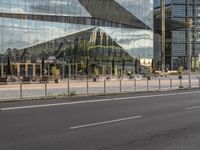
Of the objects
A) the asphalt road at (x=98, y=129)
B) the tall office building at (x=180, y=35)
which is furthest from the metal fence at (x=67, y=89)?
the tall office building at (x=180, y=35)

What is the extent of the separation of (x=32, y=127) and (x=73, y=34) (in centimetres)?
6820

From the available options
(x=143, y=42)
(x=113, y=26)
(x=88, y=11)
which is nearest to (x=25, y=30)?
(x=88, y=11)

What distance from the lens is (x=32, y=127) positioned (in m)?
13.2

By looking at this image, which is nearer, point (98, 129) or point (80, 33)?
point (98, 129)

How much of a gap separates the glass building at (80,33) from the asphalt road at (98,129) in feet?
170

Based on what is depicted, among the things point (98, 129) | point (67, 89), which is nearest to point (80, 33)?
point (67, 89)

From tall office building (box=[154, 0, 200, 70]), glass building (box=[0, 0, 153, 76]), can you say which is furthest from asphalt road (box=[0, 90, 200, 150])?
tall office building (box=[154, 0, 200, 70])

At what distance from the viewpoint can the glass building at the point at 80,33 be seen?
71188mm

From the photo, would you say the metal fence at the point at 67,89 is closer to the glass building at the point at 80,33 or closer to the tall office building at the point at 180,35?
the glass building at the point at 80,33

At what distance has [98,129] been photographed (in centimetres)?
1295

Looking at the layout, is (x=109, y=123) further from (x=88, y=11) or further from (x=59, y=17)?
(x=88, y=11)

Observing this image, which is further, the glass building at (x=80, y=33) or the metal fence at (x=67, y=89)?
the glass building at (x=80, y=33)

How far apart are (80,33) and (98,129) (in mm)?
69782

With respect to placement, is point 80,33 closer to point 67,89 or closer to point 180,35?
point 67,89
